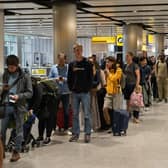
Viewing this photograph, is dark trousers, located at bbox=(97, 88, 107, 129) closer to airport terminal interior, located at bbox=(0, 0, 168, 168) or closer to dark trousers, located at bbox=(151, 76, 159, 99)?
airport terminal interior, located at bbox=(0, 0, 168, 168)

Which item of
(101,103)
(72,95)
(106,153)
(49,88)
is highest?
(49,88)

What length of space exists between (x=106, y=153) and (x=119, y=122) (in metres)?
1.81

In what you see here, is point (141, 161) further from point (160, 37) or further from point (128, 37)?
point (160, 37)

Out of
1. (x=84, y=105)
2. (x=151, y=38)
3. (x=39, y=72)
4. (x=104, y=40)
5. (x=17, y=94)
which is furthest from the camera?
(x=151, y=38)

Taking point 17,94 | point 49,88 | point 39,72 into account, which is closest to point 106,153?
point 49,88

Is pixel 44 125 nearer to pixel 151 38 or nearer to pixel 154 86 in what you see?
pixel 154 86

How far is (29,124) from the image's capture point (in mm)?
7332

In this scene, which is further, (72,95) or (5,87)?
(72,95)

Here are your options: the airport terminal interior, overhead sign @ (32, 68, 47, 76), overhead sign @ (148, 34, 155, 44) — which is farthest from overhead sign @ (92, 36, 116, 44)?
the airport terminal interior

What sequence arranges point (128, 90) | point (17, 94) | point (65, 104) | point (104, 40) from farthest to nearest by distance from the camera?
point (104, 40), point (128, 90), point (65, 104), point (17, 94)

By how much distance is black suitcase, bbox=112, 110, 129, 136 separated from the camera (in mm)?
8898

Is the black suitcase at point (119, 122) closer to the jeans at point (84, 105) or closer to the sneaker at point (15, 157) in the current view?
the jeans at point (84, 105)

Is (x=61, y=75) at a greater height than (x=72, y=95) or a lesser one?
greater

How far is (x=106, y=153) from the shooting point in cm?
717
